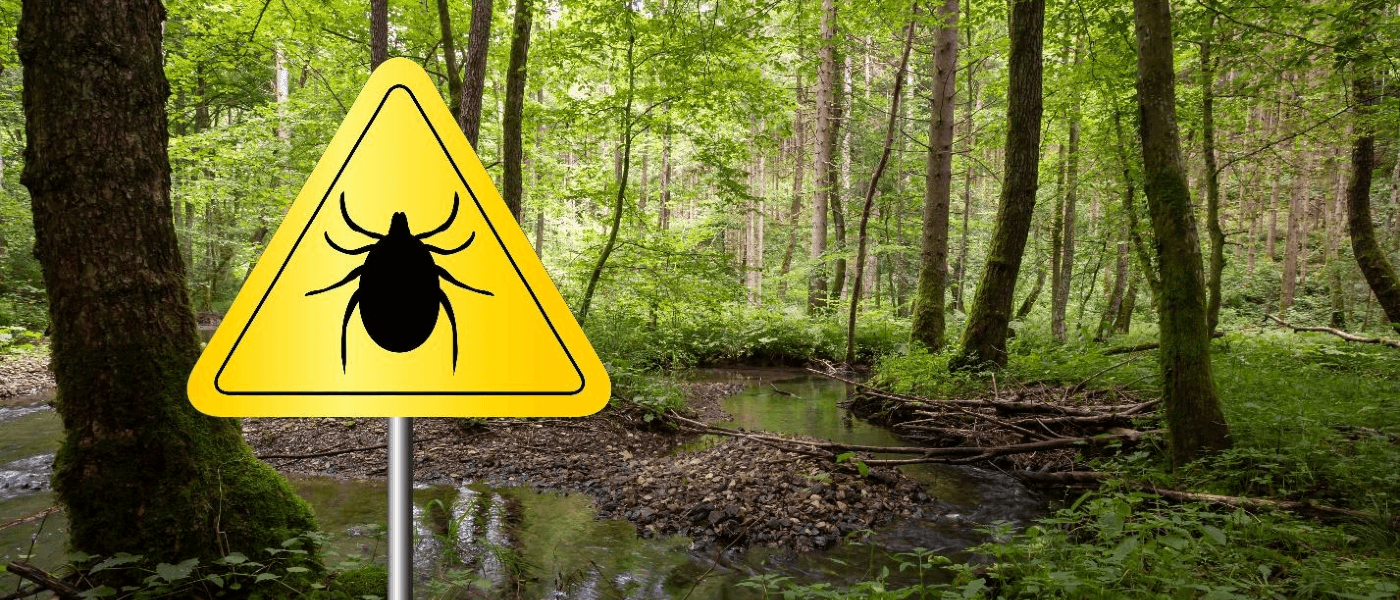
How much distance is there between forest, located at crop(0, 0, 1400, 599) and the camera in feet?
7.57

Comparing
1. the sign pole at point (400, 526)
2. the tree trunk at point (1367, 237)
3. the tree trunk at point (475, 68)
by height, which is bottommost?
the sign pole at point (400, 526)

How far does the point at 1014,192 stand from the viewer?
8008 mm

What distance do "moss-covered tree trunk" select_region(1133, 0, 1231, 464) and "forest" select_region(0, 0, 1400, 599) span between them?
0.08 feet

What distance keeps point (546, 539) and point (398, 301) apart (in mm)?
4147

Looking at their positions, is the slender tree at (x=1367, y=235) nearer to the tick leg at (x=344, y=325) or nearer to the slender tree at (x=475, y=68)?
the slender tree at (x=475, y=68)

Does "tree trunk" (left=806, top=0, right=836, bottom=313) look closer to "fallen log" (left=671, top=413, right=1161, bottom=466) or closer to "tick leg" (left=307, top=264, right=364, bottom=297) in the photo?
"fallen log" (left=671, top=413, right=1161, bottom=466)

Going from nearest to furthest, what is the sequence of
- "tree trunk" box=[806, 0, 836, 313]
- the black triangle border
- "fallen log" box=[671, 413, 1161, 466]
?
1. the black triangle border
2. "fallen log" box=[671, 413, 1161, 466]
3. "tree trunk" box=[806, 0, 836, 313]

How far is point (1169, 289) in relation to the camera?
425 cm

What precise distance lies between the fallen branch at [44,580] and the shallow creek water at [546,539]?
50.7 inches

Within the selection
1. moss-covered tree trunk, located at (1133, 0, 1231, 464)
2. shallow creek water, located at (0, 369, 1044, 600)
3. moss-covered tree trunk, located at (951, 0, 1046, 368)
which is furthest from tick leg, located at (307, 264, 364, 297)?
moss-covered tree trunk, located at (951, 0, 1046, 368)

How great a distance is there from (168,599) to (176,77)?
1020 cm

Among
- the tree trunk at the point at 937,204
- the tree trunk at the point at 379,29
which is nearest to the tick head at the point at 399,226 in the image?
the tree trunk at the point at 379,29

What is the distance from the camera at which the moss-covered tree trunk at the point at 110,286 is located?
88.0 inches

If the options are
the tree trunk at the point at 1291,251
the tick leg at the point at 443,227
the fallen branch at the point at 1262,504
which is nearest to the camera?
the tick leg at the point at 443,227
